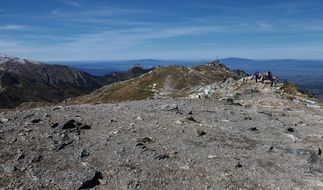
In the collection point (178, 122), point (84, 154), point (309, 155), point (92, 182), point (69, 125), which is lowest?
point (309, 155)

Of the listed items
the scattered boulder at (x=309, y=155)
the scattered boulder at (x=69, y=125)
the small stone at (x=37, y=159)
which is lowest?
the scattered boulder at (x=309, y=155)

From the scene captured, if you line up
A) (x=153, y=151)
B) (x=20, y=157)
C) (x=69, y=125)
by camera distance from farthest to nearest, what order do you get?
(x=69, y=125) < (x=153, y=151) < (x=20, y=157)

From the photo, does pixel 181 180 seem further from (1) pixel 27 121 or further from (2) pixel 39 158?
(1) pixel 27 121

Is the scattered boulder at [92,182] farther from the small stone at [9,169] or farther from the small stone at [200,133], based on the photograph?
the small stone at [200,133]

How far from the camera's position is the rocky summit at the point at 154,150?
89.6 feet

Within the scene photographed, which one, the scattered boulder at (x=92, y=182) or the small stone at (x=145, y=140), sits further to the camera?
the small stone at (x=145, y=140)

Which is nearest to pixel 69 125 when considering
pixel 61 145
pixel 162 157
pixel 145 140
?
pixel 61 145

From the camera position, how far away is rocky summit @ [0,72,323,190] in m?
27.3

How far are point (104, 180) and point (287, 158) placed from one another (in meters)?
14.2

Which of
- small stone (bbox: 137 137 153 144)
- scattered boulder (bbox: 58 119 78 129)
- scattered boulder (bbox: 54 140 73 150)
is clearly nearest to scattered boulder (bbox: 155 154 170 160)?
small stone (bbox: 137 137 153 144)

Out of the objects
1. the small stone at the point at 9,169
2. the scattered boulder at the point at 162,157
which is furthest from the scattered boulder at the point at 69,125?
the scattered boulder at the point at 162,157

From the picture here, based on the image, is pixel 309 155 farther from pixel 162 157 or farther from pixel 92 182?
pixel 92 182

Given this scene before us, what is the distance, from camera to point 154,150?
32281 millimetres

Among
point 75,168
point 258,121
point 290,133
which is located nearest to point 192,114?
point 258,121
